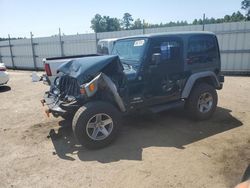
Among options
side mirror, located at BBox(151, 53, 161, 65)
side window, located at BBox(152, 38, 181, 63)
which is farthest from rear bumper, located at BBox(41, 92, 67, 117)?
side window, located at BBox(152, 38, 181, 63)

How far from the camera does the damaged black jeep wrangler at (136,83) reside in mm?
4254

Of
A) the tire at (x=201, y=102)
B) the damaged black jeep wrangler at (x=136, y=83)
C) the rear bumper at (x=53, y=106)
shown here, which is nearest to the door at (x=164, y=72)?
the damaged black jeep wrangler at (x=136, y=83)

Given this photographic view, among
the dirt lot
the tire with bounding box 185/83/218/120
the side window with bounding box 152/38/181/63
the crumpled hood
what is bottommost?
the dirt lot

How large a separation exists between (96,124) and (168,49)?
2.17 m

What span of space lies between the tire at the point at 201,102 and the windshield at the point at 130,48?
158cm

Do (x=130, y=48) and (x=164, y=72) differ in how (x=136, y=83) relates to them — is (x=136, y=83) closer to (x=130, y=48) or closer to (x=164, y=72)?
(x=164, y=72)

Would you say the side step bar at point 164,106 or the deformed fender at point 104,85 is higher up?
the deformed fender at point 104,85

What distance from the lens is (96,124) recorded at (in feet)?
14.1

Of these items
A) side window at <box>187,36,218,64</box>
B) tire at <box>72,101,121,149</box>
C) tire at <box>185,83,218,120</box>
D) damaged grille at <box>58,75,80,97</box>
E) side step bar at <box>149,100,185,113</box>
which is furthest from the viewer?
tire at <box>185,83,218,120</box>

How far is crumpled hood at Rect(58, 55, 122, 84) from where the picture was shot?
4.24 meters

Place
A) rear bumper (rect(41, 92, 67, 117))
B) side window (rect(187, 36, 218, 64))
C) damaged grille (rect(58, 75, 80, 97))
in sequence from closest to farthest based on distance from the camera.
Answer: rear bumper (rect(41, 92, 67, 117)), damaged grille (rect(58, 75, 80, 97)), side window (rect(187, 36, 218, 64))

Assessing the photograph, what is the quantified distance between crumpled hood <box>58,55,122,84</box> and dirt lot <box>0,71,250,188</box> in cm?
132

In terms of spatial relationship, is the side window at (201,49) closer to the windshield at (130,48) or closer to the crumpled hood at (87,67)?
the windshield at (130,48)

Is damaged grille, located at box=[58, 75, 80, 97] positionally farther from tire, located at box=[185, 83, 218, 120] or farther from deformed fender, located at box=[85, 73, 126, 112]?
tire, located at box=[185, 83, 218, 120]
